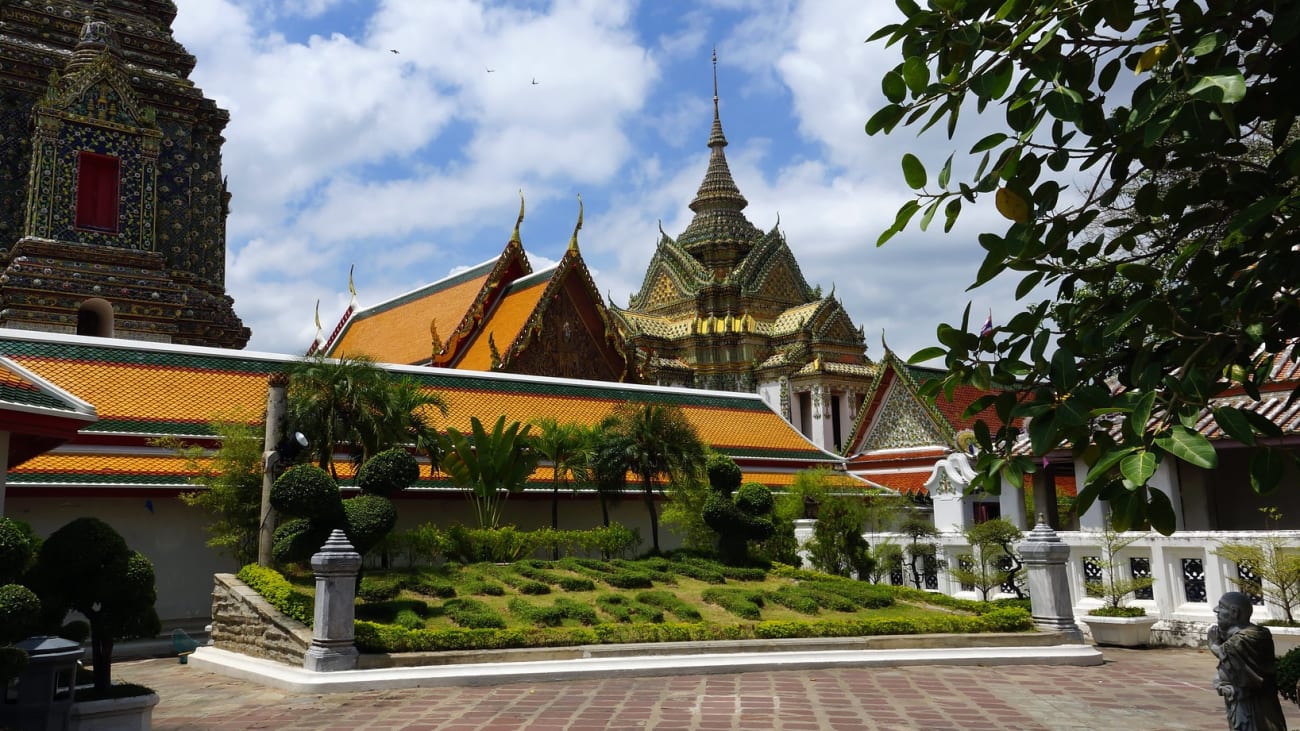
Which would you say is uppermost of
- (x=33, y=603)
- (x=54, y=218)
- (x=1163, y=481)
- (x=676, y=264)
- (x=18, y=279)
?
(x=676, y=264)

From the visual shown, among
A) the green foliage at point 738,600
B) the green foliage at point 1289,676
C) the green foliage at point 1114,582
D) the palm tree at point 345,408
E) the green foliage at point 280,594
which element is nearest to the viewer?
the green foliage at point 1289,676

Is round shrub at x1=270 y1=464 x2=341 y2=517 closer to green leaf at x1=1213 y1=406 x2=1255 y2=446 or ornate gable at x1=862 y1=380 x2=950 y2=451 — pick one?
green leaf at x1=1213 y1=406 x2=1255 y2=446

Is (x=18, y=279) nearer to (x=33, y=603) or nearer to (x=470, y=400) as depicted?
(x=470, y=400)

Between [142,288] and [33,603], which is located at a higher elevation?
[142,288]

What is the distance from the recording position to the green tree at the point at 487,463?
1719 cm

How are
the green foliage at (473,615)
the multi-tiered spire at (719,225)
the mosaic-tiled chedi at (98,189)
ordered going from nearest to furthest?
the green foliage at (473,615)
the mosaic-tiled chedi at (98,189)
the multi-tiered spire at (719,225)

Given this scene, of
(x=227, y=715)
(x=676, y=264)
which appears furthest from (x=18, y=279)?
(x=676, y=264)

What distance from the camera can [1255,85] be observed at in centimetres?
365

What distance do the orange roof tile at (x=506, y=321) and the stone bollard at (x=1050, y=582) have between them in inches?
541

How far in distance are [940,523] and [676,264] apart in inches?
1211

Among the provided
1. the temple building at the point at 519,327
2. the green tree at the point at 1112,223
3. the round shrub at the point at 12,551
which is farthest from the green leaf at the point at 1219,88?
the temple building at the point at 519,327

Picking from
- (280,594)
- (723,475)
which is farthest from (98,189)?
(723,475)

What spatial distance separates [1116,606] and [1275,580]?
7.15 feet

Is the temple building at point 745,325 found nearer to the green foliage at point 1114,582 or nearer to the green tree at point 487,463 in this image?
the green tree at point 487,463
